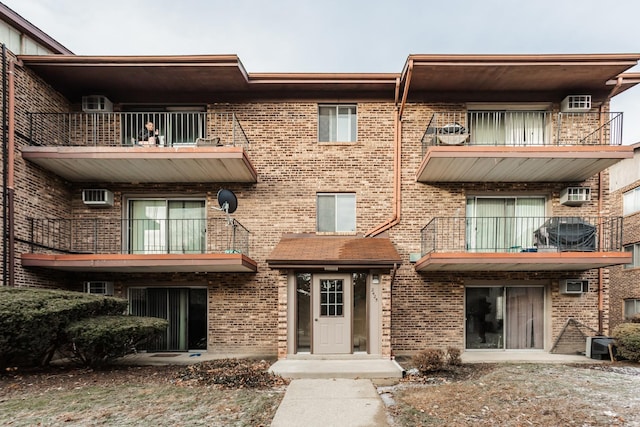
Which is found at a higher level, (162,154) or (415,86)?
(415,86)

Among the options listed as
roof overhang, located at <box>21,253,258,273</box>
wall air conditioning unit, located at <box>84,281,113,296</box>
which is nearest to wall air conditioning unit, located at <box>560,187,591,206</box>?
roof overhang, located at <box>21,253,258,273</box>

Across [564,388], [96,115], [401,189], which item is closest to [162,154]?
[96,115]

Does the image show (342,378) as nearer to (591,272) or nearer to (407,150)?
(407,150)

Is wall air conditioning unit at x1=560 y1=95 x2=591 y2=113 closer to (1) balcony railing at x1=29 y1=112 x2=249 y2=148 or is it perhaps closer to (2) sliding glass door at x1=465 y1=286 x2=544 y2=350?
(2) sliding glass door at x1=465 y1=286 x2=544 y2=350

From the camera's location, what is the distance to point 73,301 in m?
7.86

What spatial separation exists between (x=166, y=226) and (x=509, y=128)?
9771mm

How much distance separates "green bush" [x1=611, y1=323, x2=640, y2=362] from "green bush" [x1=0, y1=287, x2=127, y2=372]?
11898mm

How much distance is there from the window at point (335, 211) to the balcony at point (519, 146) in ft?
6.47

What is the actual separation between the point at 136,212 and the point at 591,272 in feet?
40.7

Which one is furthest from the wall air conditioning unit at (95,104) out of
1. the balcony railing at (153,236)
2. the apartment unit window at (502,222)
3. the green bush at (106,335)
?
the apartment unit window at (502,222)

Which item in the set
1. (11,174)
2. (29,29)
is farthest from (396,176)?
(29,29)

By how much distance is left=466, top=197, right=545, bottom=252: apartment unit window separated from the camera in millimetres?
10625

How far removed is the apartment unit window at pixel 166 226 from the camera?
35.1 ft

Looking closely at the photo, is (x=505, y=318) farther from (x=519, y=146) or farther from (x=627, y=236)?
(x=627, y=236)
